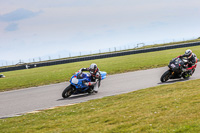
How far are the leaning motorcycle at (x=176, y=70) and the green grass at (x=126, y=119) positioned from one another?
18.4ft

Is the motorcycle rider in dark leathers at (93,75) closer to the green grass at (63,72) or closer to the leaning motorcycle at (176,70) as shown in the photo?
the leaning motorcycle at (176,70)

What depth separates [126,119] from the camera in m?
6.84

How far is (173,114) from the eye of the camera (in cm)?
666

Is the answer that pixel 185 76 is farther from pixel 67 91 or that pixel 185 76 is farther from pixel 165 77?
pixel 67 91

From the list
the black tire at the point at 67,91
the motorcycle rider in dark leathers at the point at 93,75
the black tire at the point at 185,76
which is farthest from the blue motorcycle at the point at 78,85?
the black tire at the point at 185,76

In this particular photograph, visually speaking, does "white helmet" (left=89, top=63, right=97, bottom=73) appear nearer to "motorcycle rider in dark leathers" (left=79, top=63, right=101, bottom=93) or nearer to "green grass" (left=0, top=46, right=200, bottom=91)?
"motorcycle rider in dark leathers" (left=79, top=63, right=101, bottom=93)

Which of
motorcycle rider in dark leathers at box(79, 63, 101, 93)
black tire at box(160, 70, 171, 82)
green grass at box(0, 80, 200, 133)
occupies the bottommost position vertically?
green grass at box(0, 80, 200, 133)

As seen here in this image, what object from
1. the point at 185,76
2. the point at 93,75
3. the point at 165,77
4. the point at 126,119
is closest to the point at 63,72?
the point at 93,75

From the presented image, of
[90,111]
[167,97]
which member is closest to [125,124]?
[90,111]

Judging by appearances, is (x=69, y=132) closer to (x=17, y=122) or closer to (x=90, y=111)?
(x=90, y=111)

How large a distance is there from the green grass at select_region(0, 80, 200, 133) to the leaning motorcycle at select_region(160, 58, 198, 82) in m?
5.60

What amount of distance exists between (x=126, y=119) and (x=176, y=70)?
323 inches

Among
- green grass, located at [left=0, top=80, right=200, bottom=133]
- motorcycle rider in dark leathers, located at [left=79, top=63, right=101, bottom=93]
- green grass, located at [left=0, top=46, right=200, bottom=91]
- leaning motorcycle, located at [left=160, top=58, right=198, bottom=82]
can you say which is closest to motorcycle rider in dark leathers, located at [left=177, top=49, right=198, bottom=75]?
leaning motorcycle, located at [left=160, top=58, right=198, bottom=82]

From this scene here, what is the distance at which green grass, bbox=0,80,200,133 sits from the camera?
5914 millimetres
